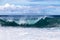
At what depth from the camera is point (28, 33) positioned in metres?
1.20

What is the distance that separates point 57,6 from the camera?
3.91 ft

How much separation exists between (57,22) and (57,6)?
5.0 inches

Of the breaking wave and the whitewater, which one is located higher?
the breaking wave

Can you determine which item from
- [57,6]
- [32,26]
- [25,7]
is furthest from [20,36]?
[57,6]

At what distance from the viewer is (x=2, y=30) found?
1.22 m

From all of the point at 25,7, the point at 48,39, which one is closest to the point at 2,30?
the point at 25,7

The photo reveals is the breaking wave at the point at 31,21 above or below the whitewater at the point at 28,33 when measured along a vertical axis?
above

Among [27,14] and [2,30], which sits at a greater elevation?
[27,14]

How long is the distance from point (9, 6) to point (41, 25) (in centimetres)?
30

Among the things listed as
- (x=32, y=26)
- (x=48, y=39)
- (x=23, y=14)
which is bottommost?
(x=48, y=39)

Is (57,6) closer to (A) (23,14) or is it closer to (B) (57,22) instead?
(B) (57,22)

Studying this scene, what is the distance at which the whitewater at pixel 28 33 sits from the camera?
118 centimetres

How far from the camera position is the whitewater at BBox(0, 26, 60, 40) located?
1182 mm

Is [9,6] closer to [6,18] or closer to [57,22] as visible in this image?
[6,18]
